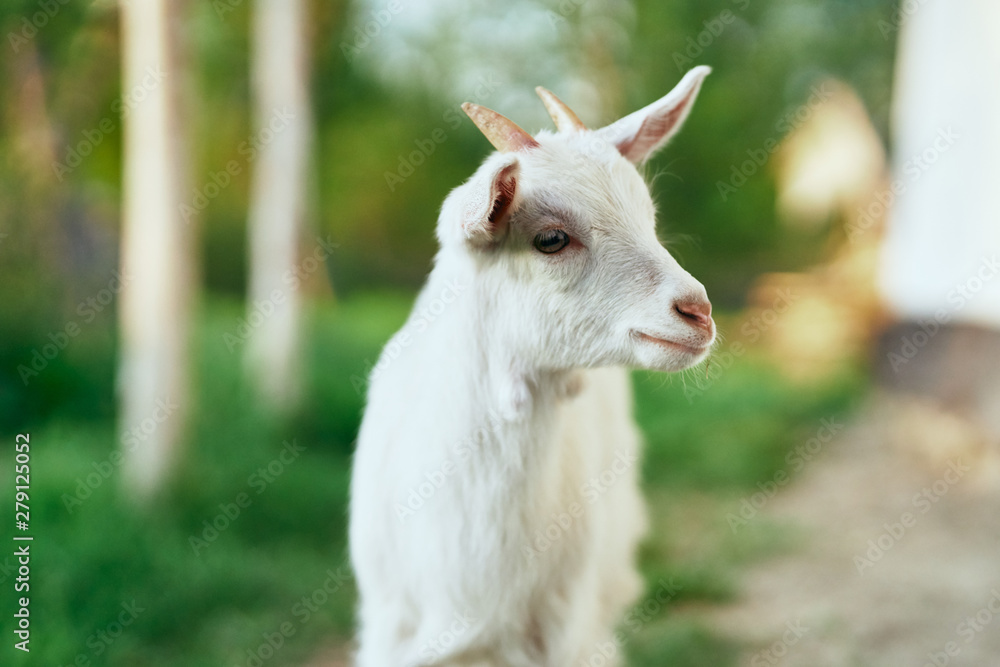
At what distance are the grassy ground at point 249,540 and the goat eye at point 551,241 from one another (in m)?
0.46

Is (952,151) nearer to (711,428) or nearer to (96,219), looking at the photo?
(711,428)

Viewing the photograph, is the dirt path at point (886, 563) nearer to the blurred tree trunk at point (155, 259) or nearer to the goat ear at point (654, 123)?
the goat ear at point (654, 123)

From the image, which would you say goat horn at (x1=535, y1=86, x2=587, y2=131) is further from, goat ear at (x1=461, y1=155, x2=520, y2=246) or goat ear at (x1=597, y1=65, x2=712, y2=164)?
goat ear at (x1=461, y1=155, x2=520, y2=246)

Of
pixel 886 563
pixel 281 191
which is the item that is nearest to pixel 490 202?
pixel 886 563

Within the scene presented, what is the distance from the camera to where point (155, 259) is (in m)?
3.30

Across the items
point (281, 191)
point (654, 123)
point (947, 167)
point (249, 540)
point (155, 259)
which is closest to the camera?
point (654, 123)

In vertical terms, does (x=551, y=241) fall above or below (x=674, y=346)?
above

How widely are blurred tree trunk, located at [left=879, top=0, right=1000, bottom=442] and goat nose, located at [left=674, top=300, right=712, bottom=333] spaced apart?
4318 mm

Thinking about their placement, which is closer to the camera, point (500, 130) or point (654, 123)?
point (500, 130)

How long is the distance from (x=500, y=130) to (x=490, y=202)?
9.0 inches

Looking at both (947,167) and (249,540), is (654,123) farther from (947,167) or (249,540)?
(947,167)

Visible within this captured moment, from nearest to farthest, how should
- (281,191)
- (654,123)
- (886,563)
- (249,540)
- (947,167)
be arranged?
(654,123)
(249,540)
(886,563)
(281,191)
(947,167)

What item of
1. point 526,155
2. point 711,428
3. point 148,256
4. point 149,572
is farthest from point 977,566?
point 148,256

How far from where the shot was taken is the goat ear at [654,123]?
164 cm
